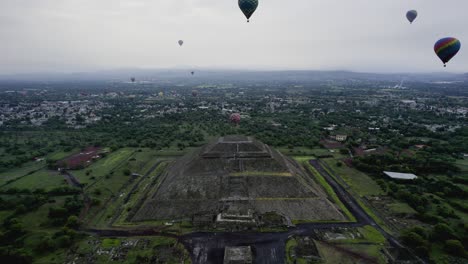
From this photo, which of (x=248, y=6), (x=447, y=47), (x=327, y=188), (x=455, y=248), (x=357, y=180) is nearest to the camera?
(x=455, y=248)

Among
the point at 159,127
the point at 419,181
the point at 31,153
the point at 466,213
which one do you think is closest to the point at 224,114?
the point at 159,127

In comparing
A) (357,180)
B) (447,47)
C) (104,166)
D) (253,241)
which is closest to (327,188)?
(357,180)

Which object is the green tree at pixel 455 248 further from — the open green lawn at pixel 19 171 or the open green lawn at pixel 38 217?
the open green lawn at pixel 19 171

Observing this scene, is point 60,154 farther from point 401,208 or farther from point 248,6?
point 401,208

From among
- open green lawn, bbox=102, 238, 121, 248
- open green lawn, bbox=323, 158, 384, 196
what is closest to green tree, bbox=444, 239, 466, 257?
open green lawn, bbox=323, 158, 384, 196

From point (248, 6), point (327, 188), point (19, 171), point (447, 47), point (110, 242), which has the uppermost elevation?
point (248, 6)

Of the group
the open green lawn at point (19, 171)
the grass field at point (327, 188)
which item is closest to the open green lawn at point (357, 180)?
the grass field at point (327, 188)
